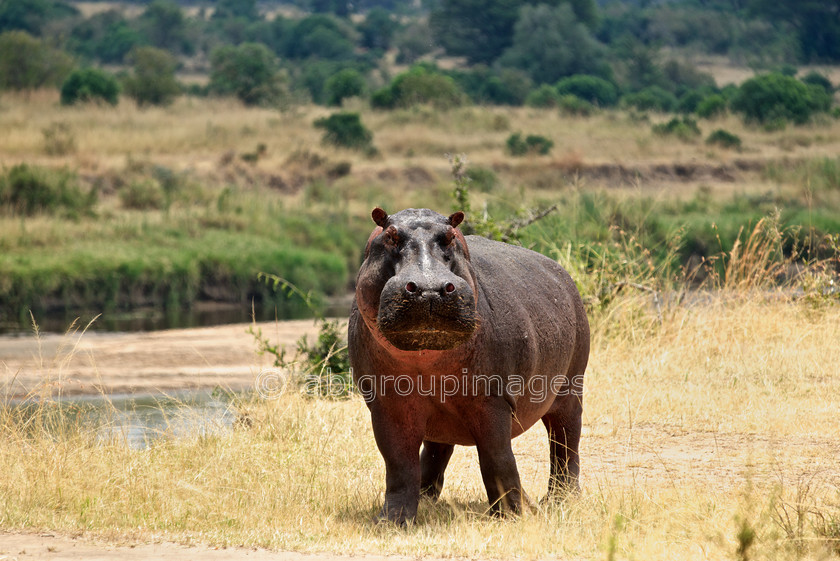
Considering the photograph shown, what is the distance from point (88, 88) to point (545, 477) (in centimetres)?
3132

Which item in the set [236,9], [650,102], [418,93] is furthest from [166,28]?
[650,102]

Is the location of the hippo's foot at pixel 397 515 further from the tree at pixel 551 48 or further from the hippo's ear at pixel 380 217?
the tree at pixel 551 48

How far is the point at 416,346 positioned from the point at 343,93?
37709 millimetres

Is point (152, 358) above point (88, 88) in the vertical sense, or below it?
above

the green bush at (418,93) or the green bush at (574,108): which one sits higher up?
the green bush at (418,93)

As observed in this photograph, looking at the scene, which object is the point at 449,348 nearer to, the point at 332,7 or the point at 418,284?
the point at 418,284

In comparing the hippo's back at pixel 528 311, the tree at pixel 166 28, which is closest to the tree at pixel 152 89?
the tree at pixel 166 28

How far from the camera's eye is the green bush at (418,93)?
3847 cm

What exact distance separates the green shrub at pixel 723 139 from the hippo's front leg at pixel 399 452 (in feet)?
99.2

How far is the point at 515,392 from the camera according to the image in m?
4.86

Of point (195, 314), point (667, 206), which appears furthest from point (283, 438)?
point (667, 206)

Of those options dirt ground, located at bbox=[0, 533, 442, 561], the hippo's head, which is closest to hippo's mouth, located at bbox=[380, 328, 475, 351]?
the hippo's head

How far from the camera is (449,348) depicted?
4332mm

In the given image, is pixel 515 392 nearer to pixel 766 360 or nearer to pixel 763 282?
pixel 766 360
